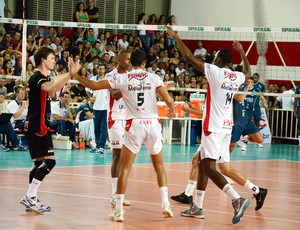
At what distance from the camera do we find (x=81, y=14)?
2784cm

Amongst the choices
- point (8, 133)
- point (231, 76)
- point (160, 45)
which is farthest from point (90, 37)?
point (231, 76)

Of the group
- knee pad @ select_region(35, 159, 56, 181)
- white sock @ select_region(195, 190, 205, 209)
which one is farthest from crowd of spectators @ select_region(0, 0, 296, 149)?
white sock @ select_region(195, 190, 205, 209)

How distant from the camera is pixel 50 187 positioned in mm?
12453

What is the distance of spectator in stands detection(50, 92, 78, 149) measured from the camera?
66.2 feet

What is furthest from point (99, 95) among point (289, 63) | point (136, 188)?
point (289, 63)

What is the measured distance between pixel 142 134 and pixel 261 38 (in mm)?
19515

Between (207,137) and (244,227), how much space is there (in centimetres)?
126

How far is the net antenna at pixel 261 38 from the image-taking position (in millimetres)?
28469

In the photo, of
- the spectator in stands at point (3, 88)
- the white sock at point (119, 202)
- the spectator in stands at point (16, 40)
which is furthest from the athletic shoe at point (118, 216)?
the spectator in stands at point (16, 40)

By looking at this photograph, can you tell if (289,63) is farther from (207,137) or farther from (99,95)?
(207,137)

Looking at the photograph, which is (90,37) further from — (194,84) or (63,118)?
(63,118)

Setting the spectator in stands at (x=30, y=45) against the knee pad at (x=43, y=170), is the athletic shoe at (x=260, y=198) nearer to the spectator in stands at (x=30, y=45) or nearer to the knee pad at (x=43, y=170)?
the knee pad at (x=43, y=170)

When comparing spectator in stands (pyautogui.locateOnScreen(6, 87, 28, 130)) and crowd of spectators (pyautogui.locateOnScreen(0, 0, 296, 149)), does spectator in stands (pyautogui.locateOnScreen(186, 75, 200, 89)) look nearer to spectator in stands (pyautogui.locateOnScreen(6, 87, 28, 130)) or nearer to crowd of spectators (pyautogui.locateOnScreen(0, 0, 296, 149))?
crowd of spectators (pyautogui.locateOnScreen(0, 0, 296, 149))

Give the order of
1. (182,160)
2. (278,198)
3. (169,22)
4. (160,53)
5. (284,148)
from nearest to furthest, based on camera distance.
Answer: (278,198) < (182,160) < (284,148) < (160,53) < (169,22)
